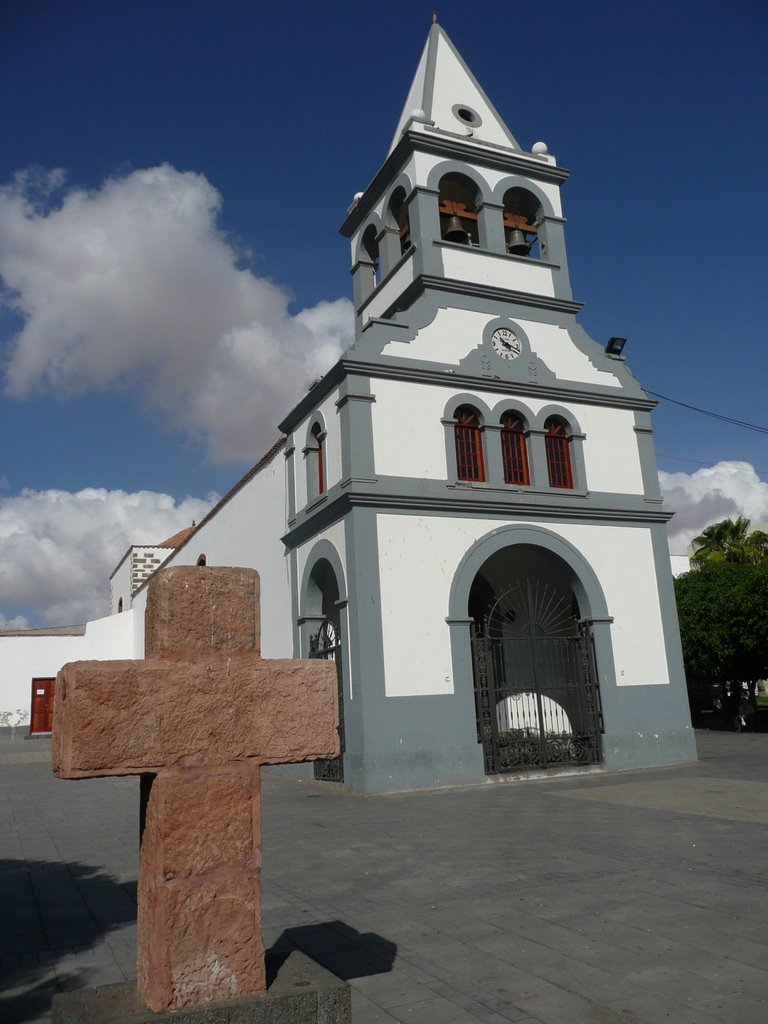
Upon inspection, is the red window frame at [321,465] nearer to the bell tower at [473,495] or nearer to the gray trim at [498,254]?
the bell tower at [473,495]

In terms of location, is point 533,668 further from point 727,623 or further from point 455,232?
point 727,623

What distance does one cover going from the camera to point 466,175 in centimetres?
1560

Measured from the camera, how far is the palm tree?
1107 inches

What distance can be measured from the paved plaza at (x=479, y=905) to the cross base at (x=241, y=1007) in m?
1.07

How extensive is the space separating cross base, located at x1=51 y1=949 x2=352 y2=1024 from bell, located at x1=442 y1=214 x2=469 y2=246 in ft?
46.1

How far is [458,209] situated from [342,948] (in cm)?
1392

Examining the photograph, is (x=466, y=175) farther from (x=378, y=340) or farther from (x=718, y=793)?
(x=718, y=793)

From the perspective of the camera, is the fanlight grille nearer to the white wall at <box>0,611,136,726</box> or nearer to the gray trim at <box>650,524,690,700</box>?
the gray trim at <box>650,524,690,700</box>

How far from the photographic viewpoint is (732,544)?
2866 cm

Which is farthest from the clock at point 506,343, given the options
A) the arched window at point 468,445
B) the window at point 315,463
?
the window at point 315,463

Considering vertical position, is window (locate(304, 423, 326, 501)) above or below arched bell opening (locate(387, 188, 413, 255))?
below

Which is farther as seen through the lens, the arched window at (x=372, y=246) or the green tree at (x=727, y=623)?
the green tree at (x=727, y=623)

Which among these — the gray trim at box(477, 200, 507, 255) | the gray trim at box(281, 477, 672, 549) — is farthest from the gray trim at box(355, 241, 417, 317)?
the gray trim at box(281, 477, 672, 549)

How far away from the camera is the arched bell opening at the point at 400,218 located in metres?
16.0
